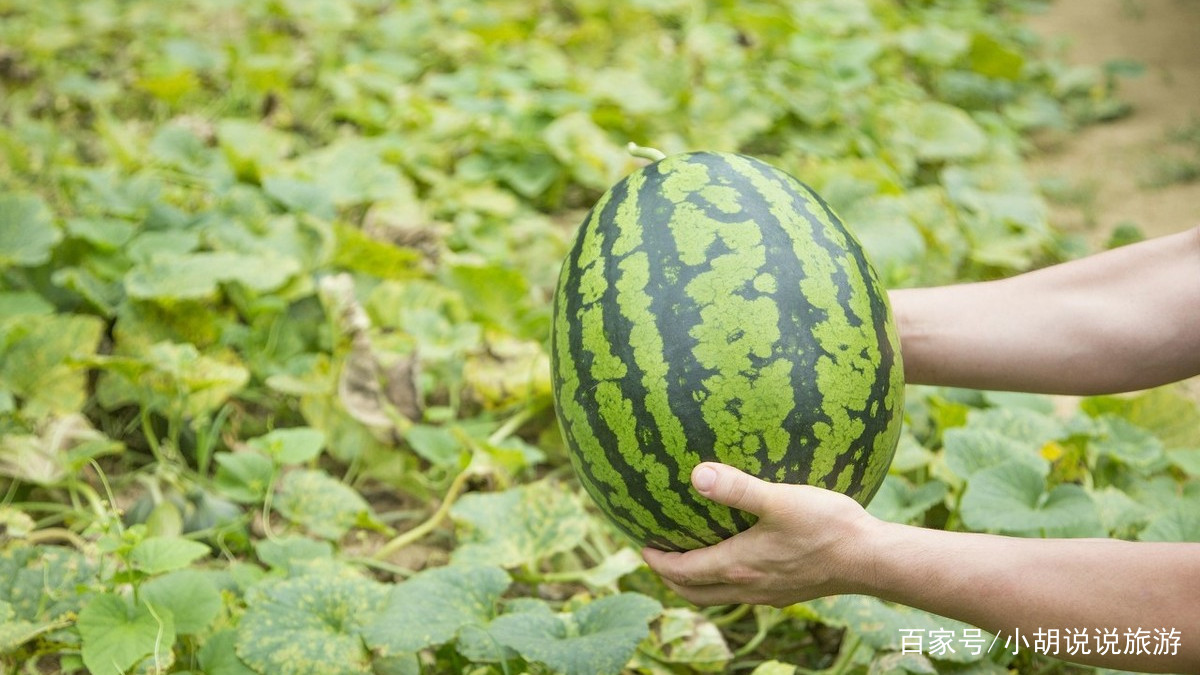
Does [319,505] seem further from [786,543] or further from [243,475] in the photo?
[786,543]

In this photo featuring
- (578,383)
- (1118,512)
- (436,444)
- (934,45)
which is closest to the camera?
(578,383)

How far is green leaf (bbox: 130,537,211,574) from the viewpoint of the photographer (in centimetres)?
173

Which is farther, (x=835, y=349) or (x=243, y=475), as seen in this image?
(x=243, y=475)

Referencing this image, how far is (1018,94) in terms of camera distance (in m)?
5.19

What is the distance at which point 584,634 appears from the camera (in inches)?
70.1

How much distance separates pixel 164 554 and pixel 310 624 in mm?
274

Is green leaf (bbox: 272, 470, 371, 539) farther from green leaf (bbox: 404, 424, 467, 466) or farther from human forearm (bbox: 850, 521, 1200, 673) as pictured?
human forearm (bbox: 850, 521, 1200, 673)

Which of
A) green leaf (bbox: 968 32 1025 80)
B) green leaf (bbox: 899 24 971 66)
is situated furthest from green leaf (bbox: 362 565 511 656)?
green leaf (bbox: 968 32 1025 80)

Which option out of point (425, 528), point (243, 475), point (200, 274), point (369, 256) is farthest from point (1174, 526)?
point (200, 274)

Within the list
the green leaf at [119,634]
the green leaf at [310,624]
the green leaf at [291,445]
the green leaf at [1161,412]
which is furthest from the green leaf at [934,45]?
the green leaf at [119,634]

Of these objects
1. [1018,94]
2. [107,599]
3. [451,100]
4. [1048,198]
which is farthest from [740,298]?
[1018,94]

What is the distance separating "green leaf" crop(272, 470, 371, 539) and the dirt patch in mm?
3173

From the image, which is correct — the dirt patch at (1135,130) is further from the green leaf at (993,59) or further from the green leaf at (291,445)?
the green leaf at (291,445)

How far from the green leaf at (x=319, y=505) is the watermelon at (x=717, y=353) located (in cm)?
71
